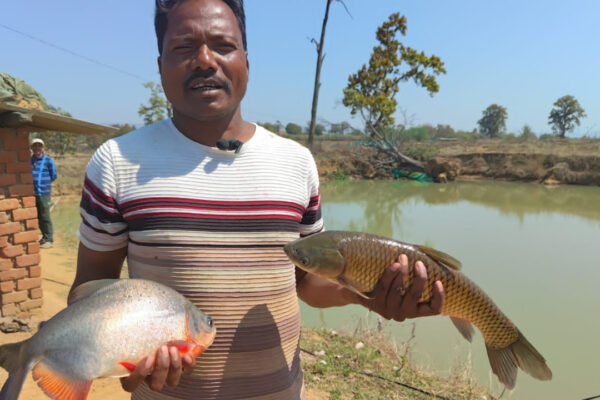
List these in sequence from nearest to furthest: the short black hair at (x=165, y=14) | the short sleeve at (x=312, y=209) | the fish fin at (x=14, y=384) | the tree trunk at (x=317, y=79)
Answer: the fish fin at (x=14, y=384), the short black hair at (x=165, y=14), the short sleeve at (x=312, y=209), the tree trunk at (x=317, y=79)

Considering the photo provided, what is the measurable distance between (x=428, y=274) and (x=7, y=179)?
4.70 meters

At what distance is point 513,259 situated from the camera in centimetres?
908

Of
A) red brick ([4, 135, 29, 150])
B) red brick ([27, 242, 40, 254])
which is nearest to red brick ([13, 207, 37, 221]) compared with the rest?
red brick ([27, 242, 40, 254])

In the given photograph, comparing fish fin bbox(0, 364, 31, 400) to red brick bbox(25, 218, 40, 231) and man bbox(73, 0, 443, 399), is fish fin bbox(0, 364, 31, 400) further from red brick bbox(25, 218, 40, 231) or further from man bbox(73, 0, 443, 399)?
red brick bbox(25, 218, 40, 231)

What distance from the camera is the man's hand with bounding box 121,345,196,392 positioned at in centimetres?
103

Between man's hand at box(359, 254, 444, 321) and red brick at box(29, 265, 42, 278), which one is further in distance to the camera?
red brick at box(29, 265, 42, 278)

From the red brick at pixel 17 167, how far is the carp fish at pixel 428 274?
14.4 feet

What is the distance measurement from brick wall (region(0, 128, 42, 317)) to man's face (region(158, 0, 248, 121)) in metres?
4.19

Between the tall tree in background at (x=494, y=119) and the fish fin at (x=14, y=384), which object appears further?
the tall tree in background at (x=494, y=119)

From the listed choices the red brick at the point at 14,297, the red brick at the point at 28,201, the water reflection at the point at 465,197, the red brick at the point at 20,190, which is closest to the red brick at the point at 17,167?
the red brick at the point at 20,190

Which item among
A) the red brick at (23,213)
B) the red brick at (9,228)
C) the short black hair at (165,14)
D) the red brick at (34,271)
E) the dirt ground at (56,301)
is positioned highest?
the short black hair at (165,14)

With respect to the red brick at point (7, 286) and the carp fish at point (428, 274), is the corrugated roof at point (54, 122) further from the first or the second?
the carp fish at point (428, 274)

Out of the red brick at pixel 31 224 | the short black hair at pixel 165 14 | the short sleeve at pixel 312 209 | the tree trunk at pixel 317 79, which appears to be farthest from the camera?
the tree trunk at pixel 317 79

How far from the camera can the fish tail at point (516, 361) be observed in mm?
1665
